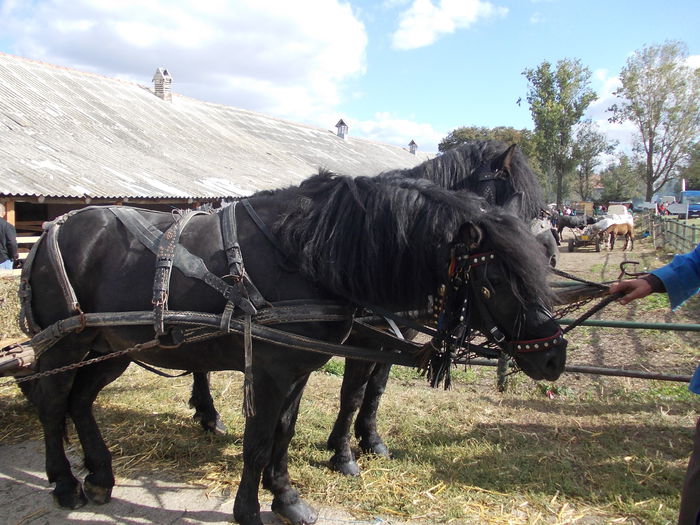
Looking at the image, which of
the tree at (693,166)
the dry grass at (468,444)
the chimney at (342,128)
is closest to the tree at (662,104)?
the tree at (693,166)

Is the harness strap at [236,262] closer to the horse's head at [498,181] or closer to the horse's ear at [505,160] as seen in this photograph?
the horse's head at [498,181]

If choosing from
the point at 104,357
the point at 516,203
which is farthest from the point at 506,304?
the point at 104,357

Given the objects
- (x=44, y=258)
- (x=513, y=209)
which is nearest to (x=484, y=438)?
(x=513, y=209)

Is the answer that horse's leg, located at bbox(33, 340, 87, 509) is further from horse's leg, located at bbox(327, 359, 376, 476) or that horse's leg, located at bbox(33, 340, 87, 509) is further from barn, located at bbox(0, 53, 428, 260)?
barn, located at bbox(0, 53, 428, 260)

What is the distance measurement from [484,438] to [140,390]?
3263mm

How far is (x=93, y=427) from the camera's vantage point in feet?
10.2

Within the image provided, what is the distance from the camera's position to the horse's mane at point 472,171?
357 centimetres

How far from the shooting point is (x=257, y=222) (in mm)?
2510

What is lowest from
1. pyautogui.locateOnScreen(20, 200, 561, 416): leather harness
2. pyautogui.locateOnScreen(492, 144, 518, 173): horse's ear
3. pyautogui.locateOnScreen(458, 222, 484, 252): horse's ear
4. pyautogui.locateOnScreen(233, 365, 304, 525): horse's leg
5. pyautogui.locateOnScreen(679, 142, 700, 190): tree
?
pyautogui.locateOnScreen(233, 365, 304, 525): horse's leg

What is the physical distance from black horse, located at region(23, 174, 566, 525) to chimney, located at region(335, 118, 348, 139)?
3496cm

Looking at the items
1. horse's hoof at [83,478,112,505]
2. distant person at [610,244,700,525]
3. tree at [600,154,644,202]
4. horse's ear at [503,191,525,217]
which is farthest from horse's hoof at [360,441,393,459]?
tree at [600,154,644,202]

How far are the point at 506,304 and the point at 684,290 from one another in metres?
0.66

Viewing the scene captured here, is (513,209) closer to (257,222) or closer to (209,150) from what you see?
(257,222)

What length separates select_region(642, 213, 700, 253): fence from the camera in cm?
1287
